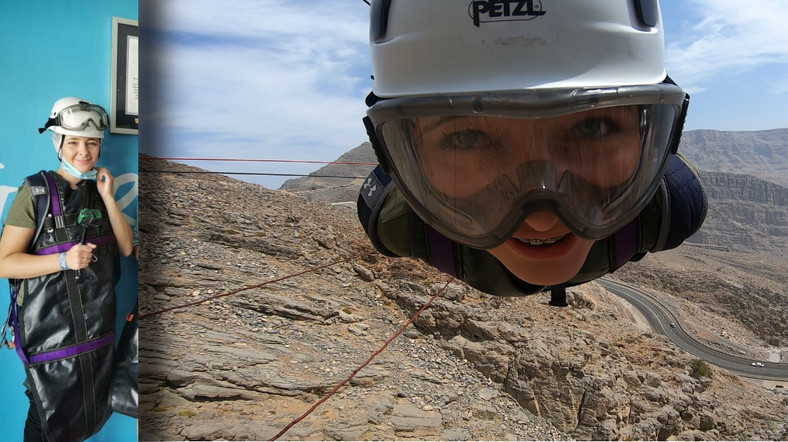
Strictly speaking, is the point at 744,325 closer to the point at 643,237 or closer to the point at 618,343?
the point at 618,343

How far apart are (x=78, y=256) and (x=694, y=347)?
4.85 meters

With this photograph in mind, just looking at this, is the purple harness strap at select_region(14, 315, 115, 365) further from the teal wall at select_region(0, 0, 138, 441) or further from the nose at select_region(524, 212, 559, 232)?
the nose at select_region(524, 212, 559, 232)

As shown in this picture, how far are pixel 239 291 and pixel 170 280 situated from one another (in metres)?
0.46

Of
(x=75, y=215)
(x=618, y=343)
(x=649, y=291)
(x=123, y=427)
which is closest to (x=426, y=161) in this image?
(x=75, y=215)

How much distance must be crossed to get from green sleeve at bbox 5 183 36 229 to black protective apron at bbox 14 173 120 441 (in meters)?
0.05

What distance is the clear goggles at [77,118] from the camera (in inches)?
66.5

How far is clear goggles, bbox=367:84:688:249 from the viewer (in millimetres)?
385

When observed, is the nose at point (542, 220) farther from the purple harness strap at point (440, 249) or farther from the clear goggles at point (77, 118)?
the clear goggles at point (77, 118)

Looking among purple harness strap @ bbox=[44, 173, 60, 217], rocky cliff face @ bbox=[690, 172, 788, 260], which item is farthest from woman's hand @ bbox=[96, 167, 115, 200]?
rocky cliff face @ bbox=[690, 172, 788, 260]

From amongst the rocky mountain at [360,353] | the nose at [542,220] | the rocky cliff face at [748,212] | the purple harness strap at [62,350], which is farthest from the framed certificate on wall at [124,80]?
the rocky cliff face at [748,212]

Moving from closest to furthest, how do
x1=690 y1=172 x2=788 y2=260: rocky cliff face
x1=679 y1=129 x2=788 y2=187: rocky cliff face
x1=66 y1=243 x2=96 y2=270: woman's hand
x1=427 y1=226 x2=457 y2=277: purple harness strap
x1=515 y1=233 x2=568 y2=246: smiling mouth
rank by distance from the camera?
x1=515 y1=233 x2=568 y2=246: smiling mouth < x1=427 y1=226 x2=457 y2=277: purple harness strap < x1=66 y1=243 x2=96 y2=270: woman's hand < x1=679 y1=129 x2=788 y2=187: rocky cliff face < x1=690 y1=172 x2=788 y2=260: rocky cliff face

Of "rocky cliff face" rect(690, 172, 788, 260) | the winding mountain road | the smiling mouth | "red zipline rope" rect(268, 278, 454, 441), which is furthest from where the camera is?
"rocky cliff face" rect(690, 172, 788, 260)

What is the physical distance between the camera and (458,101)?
385 mm

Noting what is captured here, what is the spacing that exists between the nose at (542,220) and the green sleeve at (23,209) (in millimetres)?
1795
